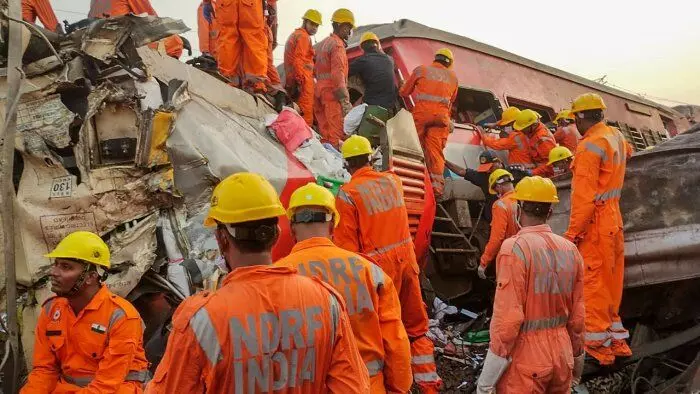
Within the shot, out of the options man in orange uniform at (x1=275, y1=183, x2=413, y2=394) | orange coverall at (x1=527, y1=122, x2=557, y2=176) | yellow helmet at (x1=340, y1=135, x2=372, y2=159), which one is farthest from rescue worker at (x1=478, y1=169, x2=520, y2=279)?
man in orange uniform at (x1=275, y1=183, x2=413, y2=394)

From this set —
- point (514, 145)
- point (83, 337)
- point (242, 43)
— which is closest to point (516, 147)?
point (514, 145)

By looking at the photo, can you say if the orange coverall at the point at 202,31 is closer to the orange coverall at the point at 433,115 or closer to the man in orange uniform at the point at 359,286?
the orange coverall at the point at 433,115

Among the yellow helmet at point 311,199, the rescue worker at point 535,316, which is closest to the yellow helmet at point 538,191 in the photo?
the rescue worker at point 535,316

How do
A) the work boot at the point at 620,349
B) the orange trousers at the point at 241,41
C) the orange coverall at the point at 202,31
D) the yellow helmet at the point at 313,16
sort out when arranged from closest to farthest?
1. the work boot at the point at 620,349
2. the orange trousers at the point at 241,41
3. the yellow helmet at the point at 313,16
4. the orange coverall at the point at 202,31

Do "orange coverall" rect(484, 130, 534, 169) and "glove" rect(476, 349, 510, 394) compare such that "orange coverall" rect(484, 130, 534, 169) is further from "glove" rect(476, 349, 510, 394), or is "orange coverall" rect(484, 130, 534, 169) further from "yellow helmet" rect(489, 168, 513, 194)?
"glove" rect(476, 349, 510, 394)

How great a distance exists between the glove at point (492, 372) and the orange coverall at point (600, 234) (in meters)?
1.61

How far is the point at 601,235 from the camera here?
13.9 ft

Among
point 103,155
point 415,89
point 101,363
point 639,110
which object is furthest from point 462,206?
point 639,110

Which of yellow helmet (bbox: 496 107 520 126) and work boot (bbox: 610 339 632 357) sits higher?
yellow helmet (bbox: 496 107 520 126)

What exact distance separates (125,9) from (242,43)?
67.2 inches

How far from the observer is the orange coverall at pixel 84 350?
2.84 metres

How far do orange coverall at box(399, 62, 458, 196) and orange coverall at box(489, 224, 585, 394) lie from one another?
9.63 ft

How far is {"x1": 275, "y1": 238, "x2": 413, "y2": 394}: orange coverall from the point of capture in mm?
2328

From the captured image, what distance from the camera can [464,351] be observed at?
16.0ft
